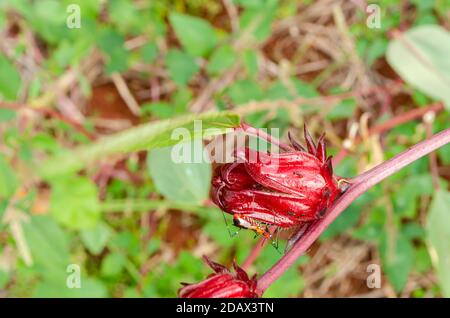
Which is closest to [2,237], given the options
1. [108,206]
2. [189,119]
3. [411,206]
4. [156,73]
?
[108,206]

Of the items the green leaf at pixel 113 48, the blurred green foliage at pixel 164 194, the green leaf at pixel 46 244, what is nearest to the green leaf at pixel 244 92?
the blurred green foliage at pixel 164 194

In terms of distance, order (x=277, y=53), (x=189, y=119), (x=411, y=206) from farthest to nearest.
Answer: (x=277, y=53) < (x=411, y=206) < (x=189, y=119)

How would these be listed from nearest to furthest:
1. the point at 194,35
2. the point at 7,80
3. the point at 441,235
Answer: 1. the point at 441,235
2. the point at 7,80
3. the point at 194,35

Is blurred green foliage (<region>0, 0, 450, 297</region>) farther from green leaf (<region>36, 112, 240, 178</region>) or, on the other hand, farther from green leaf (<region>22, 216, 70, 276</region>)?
green leaf (<region>36, 112, 240, 178</region>)

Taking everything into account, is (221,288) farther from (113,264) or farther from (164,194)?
(113,264)

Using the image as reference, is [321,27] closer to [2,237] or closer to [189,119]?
[2,237]

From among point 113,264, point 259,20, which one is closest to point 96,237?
point 113,264
